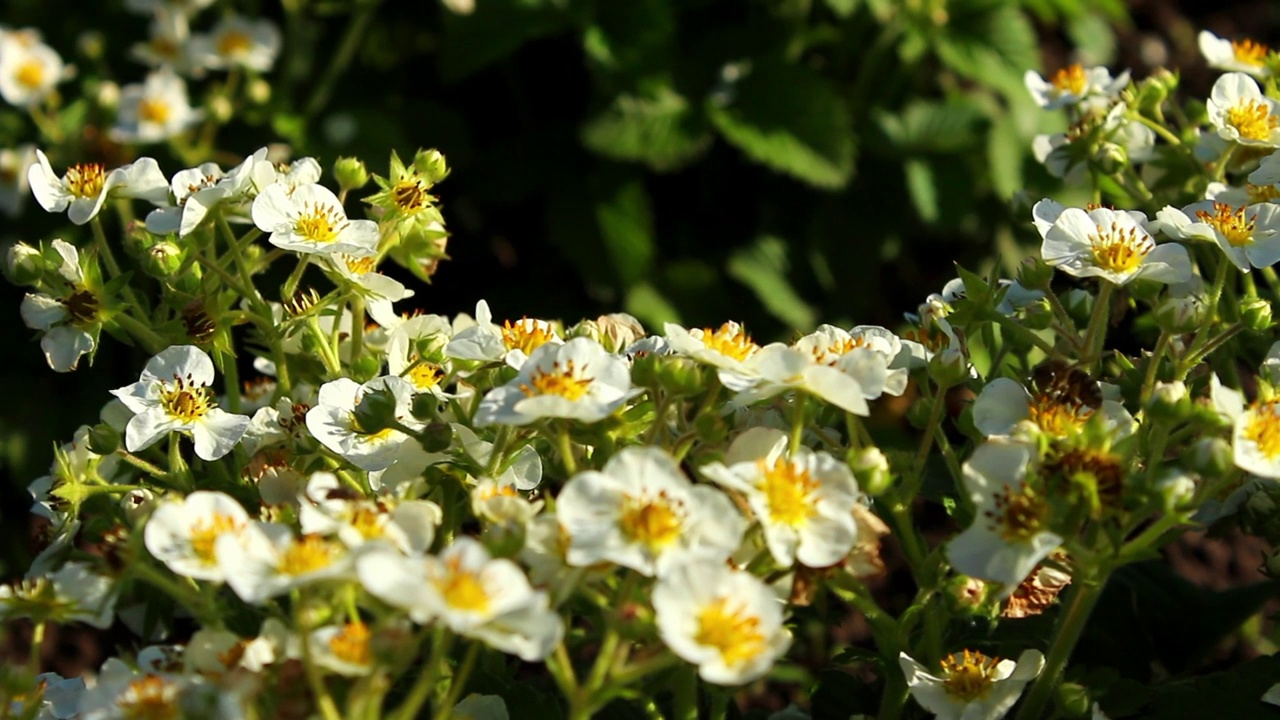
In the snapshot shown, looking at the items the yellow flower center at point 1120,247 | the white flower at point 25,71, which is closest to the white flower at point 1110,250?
the yellow flower center at point 1120,247

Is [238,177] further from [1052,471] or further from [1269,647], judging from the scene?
[1269,647]

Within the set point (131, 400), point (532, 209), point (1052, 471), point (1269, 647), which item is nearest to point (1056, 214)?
point (1052, 471)

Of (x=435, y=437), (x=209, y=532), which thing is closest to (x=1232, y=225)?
(x=435, y=437)

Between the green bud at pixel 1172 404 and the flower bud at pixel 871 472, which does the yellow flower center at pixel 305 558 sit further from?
the green bud at pixel 1172 404

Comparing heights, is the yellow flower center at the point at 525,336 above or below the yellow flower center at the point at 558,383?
below

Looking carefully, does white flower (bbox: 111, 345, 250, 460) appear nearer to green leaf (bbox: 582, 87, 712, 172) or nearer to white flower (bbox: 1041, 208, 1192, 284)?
white flower (bbox: 1041, 208, 1192, 284)

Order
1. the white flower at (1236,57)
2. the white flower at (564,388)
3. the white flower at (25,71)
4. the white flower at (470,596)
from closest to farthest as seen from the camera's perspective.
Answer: the white flower at (470,596), the white flower at (564,388), the white flower at (1236,57), the white flower at (25,71)

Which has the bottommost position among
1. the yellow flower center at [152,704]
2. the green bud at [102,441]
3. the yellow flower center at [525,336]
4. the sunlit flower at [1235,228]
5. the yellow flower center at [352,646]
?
the green bud at [102,441]
